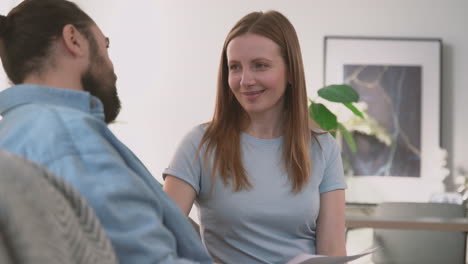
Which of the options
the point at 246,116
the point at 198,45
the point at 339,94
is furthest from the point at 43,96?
the point at 198,45

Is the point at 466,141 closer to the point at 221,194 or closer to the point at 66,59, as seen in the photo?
the point at 221,194

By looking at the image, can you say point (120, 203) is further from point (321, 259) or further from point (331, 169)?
point (331, 169)

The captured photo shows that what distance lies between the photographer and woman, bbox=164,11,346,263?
153cm

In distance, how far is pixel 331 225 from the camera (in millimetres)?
1589

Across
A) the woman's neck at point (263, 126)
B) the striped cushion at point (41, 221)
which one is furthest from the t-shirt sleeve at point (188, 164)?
the striped cushion at point (41, 221)

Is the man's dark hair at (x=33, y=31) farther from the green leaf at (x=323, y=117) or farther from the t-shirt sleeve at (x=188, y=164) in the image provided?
the green leaf at (x=323, y=117)

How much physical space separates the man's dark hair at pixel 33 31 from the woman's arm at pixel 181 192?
21.1 inches

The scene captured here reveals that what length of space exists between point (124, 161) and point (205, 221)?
65 cm

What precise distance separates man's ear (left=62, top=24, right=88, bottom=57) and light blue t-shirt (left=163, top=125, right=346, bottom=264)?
54 centimetres

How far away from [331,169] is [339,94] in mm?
890

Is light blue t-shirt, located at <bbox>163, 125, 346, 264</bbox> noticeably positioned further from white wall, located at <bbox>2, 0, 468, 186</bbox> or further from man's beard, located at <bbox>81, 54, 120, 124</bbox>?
white wall, located at <bbox>2, 0, 468, 186</bbox>

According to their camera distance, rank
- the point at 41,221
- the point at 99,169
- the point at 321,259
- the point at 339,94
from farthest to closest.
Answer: the point at 339,94
the point at 321,259
the point at 99,169
the point at 41,221

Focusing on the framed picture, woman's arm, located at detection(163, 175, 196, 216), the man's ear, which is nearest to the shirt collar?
the man's ear

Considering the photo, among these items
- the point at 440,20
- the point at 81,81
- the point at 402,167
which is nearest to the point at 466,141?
the point at 402,167
